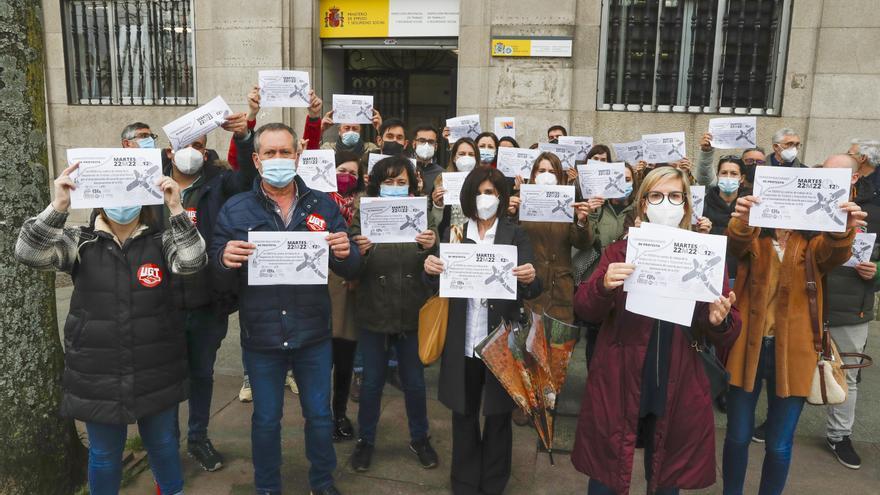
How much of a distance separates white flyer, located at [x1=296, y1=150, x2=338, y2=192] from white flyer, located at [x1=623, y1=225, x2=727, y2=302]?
243cm

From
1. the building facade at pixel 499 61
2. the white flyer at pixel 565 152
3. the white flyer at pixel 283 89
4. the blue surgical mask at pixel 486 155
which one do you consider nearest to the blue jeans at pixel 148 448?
the white flyer at pixel 283 89

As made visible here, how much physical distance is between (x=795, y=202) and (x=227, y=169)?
3351mm

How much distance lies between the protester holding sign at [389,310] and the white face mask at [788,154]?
11.5ft

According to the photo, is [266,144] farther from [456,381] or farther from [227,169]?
[456,381]

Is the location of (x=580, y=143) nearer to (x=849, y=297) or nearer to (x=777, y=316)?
(x=849, y=297)

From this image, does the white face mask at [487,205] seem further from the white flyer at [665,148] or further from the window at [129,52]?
the window at [129,52]

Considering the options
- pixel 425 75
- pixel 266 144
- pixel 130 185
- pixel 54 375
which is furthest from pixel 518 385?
pixel 425 75

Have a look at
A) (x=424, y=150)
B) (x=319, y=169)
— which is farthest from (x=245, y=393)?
(x=424, y=150)

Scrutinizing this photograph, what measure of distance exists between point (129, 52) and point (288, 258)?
9414mm

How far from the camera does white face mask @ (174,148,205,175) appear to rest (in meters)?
4.00

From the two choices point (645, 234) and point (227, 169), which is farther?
point (227, 169)

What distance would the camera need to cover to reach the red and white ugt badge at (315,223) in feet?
11.5

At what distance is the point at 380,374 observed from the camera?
164 inches

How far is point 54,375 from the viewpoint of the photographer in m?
3.57
